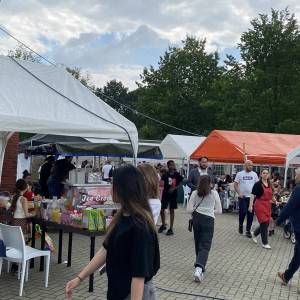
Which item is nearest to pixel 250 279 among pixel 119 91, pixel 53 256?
pixel 53 256

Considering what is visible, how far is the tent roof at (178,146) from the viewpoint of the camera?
22.2m

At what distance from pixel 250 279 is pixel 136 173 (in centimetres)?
546

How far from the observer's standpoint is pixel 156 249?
2811 mm

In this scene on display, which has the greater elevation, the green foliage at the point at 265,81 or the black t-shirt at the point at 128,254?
the green foliage at the point at 265,81

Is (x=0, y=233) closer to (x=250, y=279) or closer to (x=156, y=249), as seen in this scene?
(x=250, y=279)

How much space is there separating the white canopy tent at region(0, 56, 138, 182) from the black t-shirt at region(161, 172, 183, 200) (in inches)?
183

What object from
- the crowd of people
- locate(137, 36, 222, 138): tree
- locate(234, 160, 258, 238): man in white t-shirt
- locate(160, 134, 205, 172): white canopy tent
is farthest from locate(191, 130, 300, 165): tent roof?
locate(137, 36, 222, 138): tree

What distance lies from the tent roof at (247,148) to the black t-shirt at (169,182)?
5.48 meters

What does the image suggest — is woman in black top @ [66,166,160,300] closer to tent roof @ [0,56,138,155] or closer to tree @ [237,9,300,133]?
tent roof @ [0,56,138,155]

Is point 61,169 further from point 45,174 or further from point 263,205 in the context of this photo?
point 263,205

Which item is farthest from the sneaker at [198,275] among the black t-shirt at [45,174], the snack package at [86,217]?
the black t-shirt at [45,174]

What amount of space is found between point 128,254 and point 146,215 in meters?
0.23

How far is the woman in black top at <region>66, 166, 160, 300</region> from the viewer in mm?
2625

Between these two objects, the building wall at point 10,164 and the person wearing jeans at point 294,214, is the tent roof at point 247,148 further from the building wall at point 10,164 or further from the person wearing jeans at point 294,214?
the person wearing jeans at point 294,214
